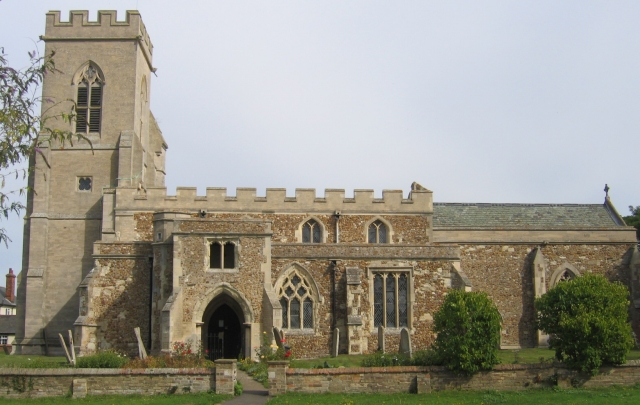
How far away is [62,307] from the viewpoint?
1443 inches

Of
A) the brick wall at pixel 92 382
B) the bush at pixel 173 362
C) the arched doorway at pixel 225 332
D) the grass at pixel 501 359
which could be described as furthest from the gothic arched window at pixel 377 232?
the brick wall at pixel 92 382

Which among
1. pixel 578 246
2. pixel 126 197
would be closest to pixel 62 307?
pixel 126 197

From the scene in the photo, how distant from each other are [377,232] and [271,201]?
4.87 m

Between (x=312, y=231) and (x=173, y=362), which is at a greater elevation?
(x=312, y=231)

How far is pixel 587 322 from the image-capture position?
74.3 ft

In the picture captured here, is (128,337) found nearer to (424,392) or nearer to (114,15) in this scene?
(424,392)

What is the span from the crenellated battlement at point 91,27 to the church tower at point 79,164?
0.05m

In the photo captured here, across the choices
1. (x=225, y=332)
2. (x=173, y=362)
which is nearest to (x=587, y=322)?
(x=173, y=362)

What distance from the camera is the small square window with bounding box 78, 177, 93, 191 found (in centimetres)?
3809

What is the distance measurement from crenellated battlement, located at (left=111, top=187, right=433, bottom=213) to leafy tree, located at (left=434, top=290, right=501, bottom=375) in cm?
1284

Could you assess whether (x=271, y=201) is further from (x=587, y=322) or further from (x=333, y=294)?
(x=587, y=322)

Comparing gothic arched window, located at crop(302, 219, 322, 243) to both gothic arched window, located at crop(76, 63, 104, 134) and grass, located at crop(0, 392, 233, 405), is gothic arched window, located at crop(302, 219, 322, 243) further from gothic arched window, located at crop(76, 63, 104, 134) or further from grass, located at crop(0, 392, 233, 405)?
grass, located at crop(0, 392, 233, 405)

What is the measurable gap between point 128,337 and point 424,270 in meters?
11.2

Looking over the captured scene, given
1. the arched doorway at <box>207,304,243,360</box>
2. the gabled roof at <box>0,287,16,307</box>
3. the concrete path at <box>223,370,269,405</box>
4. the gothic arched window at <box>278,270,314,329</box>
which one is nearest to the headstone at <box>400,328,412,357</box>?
the gothic arched window at <box>278,270,314,329</box>
